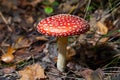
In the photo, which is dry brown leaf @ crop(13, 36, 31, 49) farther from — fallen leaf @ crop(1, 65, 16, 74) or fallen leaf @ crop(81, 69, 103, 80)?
fallen leaf @ crop(81, 69, 103, 80)

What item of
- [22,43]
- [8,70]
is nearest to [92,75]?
[8,70]

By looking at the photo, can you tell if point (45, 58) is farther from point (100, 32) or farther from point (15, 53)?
point (100, 32)

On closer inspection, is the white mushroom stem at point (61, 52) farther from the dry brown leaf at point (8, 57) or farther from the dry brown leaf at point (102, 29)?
the dry brown leaf at point (102, 29)

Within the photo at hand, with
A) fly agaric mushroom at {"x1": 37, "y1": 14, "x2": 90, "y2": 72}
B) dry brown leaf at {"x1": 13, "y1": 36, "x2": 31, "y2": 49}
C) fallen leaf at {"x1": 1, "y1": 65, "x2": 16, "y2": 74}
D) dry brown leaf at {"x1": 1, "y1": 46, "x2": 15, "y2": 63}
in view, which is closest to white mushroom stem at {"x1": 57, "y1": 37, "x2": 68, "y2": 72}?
fly agaric mushroom at {"x1": 37, "y1": 14, "x2": 90, "y2": 72}

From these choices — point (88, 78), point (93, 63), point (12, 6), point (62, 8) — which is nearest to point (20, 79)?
point (88, 78)

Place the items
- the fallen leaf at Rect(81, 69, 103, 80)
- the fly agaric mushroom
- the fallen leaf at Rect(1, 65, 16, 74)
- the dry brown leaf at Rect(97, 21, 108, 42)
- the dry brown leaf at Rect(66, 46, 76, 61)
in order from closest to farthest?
the fly agaric mushroom
the fallen leaf at Rect(81, 69, 103, 80)
the fallen leaf at Rect(1, 65, 16, 74)
the dry brown leaf at Rect(66, 46, 76, 61)
the dry brown leaf at Rect(97, 21, 108, 42)

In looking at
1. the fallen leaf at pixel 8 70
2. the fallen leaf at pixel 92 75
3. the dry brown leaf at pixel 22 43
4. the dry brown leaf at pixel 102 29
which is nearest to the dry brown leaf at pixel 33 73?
the fallen leaf at pixel 8 70

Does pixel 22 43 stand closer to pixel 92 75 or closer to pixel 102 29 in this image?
pixel 102 29
